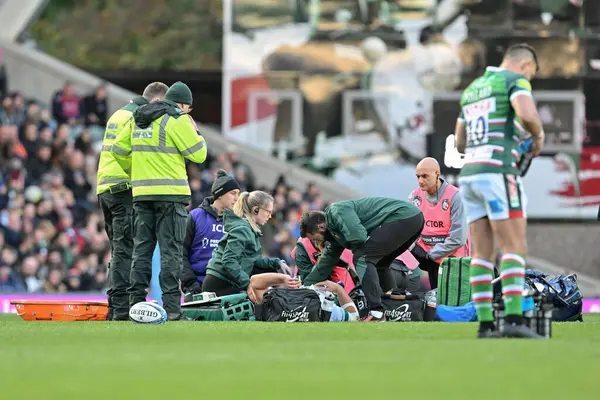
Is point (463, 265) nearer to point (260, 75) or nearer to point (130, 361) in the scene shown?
point (130, 361)

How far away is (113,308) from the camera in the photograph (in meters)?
14.3

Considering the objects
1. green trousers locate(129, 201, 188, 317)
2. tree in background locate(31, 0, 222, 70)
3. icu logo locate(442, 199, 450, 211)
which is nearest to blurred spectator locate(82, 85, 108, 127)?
icu logo locate(442, 199, 450, 211)

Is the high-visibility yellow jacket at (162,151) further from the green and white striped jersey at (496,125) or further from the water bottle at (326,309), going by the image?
the green and white striped jersey at (496,125)

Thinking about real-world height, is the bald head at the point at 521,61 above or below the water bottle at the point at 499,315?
above

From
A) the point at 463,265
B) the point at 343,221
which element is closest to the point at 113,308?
the point at 343,221

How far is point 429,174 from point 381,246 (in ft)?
5.46

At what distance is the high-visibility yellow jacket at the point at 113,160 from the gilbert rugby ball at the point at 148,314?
1.71 m

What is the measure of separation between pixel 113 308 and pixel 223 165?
12.9m

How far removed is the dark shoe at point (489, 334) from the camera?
33.9ft

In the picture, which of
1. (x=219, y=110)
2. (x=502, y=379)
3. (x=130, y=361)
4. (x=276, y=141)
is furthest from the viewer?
(x=219, y=110)

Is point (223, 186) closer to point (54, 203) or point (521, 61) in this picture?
point (521, 61)

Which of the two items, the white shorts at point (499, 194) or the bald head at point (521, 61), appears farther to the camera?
the bald head at point (521, 61)

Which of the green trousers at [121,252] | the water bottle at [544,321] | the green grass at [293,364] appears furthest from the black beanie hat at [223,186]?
the water bottle at [544,321]

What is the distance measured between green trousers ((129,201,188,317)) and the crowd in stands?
9929 millimetres
